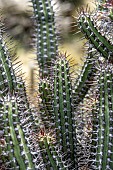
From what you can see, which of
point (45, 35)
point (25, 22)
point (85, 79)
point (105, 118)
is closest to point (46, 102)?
point (85, 79)

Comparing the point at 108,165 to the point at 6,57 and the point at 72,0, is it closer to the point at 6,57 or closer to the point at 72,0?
the point at 6,57

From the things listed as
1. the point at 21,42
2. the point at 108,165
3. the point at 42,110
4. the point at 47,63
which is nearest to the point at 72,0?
the point at 21,42

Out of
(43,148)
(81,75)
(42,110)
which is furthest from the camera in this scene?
(81,75)

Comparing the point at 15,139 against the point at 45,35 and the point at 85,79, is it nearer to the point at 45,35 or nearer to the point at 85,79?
the point at 85,79

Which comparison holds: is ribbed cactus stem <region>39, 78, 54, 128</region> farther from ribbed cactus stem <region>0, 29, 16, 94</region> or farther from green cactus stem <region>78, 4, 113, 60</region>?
green cactus stem <region>78, 4, 113, 60</region>

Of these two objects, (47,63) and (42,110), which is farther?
(47,63)

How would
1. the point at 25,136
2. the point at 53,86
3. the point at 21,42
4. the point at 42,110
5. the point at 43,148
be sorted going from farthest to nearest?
1. the point at 21,42
2. the point at 42,110
3. the point at 53,86
4. the point at 43,148
5. the point at 25,136

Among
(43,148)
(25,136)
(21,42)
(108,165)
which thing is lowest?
(21,42)

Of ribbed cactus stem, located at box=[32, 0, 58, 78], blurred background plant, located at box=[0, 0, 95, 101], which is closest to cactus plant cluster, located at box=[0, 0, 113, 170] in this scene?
ribbed cactus stem, located at box=[32, 0, 58, 78]
